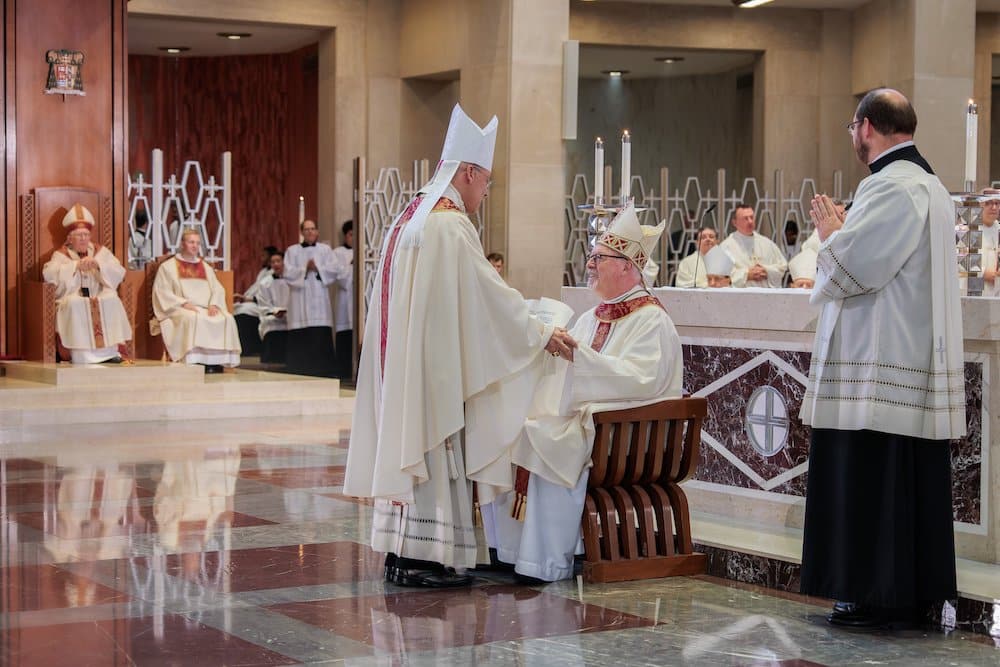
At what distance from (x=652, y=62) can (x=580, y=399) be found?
14.9 metres

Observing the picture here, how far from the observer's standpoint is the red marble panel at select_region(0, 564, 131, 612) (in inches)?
190

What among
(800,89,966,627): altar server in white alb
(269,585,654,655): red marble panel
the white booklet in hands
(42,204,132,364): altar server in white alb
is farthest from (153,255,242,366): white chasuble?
(800,89,966,627): altar server in white alb

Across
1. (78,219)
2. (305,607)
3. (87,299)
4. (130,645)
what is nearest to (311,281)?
(78,219)

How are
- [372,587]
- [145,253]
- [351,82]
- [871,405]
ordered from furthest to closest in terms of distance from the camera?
1. [351,82]
2. [145,253]
3. [372,587]
4. [871,405]

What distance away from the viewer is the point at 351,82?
57.6 feet

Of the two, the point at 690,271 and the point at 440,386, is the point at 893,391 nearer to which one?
the point at 440,386

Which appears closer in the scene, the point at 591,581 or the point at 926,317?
the point at 926,317

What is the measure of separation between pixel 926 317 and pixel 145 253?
11387mm

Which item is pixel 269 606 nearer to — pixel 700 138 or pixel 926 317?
pixel 926 317

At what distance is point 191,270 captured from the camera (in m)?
13.3

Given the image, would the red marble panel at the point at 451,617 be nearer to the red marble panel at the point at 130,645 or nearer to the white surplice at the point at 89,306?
the red marble panel at the point at 130,645

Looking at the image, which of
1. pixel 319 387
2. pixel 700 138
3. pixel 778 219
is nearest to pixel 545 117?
pixel 778 219

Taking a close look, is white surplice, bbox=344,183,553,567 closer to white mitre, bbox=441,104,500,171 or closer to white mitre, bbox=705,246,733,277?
white mitre, bbox=441,104,500,171

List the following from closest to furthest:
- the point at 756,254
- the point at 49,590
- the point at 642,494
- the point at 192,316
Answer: the point at 49,590
the point at 642,494
the point at 192,316
the point at 756,254
